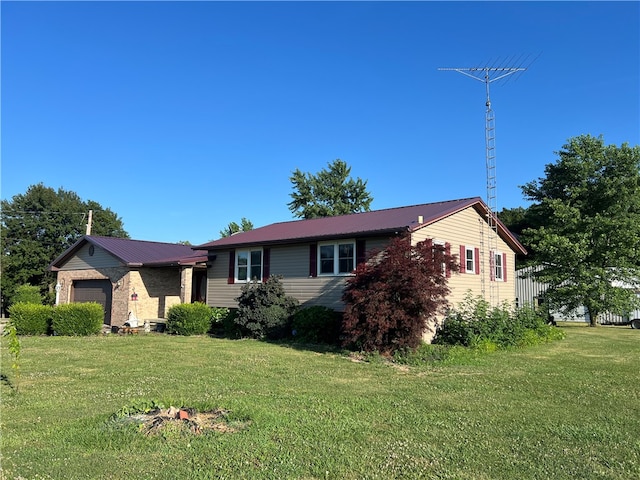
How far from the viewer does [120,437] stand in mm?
5098

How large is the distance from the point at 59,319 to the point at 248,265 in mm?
7029

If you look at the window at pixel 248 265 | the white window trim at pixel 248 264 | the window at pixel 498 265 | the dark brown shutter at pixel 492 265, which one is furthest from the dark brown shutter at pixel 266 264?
the window at pixel 498 265

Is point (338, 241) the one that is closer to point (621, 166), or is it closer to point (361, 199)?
point (621, 166)

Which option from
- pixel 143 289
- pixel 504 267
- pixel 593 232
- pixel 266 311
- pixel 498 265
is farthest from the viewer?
pixel 593 232

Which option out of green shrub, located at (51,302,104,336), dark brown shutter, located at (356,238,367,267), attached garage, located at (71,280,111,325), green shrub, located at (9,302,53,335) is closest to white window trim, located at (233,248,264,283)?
dark brown shutter, located at (356,238,367,267)

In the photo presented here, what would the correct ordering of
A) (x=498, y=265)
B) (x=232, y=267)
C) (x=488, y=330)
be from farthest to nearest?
1. (x=232, y=267)
2. (x=498, y=265)
3. (x=488, y=330)

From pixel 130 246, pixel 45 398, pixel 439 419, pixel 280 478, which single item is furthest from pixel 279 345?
pixel 130 246

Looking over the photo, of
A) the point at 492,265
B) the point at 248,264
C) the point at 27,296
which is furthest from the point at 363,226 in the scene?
the point at 27,296

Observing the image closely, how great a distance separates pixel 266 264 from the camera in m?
18.4

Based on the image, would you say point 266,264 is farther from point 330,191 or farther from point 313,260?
point 330,191

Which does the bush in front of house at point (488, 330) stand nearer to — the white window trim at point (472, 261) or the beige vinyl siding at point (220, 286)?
the white window trim at point (472, 261)

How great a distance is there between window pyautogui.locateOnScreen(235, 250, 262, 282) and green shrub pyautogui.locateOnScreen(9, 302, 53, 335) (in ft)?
23.0

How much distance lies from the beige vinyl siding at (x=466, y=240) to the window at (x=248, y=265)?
6.69m

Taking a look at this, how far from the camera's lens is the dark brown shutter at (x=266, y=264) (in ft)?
60.0
